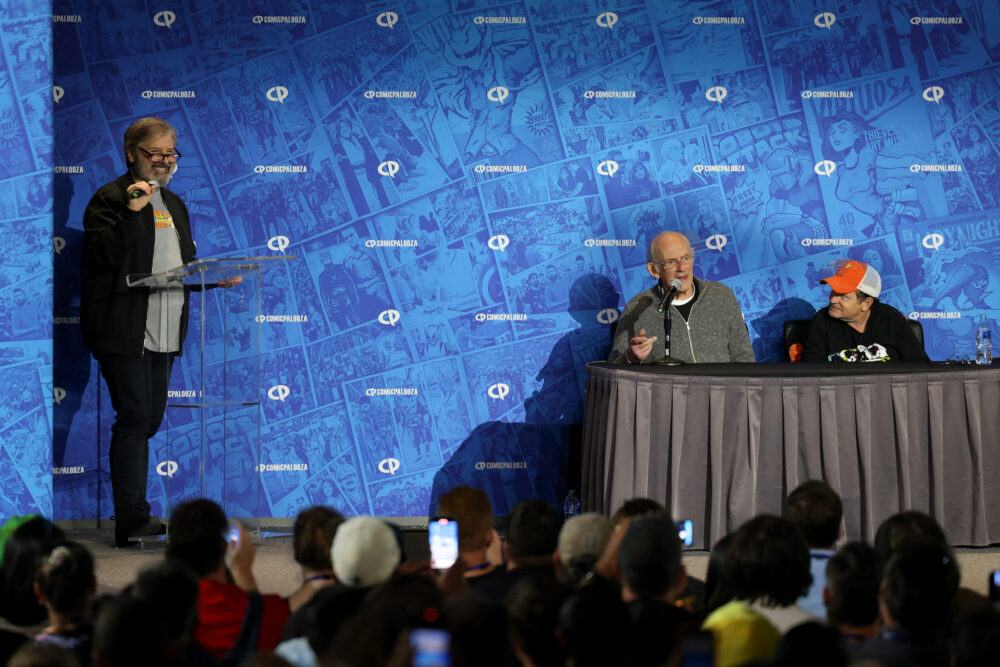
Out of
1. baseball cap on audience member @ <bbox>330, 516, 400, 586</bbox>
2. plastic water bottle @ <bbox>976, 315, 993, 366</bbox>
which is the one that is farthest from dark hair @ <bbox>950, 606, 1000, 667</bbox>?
plastic water bottle @ <bbox>976, 315, 993, 366</bbox>

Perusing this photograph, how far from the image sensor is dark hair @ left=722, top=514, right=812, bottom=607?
93.1 inches

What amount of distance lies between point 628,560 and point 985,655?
770 mm

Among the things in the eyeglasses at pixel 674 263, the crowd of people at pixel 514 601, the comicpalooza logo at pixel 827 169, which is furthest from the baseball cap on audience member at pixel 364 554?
the comicpalooza logo at pixel 827 169

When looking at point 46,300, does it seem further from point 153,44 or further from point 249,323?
point 153,44

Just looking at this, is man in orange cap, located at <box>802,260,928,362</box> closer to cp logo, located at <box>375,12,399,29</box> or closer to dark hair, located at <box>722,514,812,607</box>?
cp logo, located at <box>375,12,399,29</box>

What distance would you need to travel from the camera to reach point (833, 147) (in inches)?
236

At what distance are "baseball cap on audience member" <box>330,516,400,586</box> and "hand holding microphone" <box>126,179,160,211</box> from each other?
2635 mm

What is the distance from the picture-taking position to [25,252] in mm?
4477

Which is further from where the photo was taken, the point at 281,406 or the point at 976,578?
the point at 281,406

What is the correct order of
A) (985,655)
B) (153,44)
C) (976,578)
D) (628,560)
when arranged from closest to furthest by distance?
(985,655) < (628,560) < (976,578) < (153,44)

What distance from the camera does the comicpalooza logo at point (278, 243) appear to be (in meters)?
5.80

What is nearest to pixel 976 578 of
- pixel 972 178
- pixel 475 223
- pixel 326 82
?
pixel 972 178

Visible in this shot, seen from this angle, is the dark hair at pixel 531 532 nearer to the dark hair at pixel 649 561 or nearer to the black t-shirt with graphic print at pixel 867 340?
the dark hair at pixel 649 561

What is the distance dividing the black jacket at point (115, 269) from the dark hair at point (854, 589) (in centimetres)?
357
